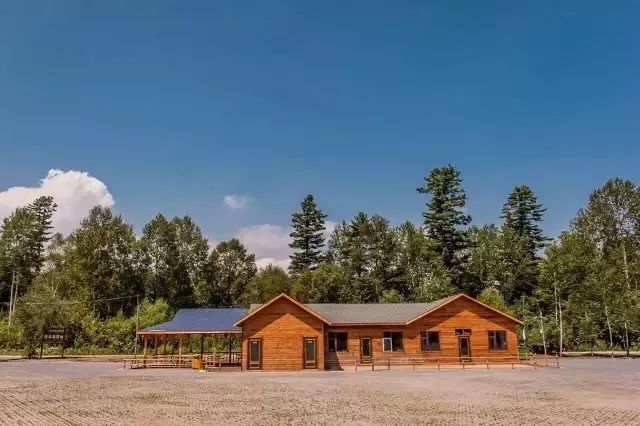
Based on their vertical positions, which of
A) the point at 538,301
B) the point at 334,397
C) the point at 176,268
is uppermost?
the point at 176,268

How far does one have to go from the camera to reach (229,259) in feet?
292

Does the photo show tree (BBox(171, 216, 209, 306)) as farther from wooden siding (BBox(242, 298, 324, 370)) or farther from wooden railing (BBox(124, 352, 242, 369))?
wooden siding (BBox(242, 298, 324, 370))

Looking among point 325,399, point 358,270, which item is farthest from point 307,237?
point 325,399

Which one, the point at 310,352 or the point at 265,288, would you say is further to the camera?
the point at 265,288

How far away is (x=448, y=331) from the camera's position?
146 ft

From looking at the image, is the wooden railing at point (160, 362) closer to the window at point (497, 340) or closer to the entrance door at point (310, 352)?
the entrance door at point (310, 352)

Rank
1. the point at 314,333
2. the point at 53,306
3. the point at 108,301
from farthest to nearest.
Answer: the point at 108,301
the point at 53,306
the point at 314,333

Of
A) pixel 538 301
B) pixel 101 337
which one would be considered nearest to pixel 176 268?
pixel 101 337

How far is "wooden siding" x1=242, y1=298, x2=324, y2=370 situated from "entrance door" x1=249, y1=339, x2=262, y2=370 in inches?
9.4

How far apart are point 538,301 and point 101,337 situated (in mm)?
52636

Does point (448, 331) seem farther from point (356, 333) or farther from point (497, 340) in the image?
point (356, 333)

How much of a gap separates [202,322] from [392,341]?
1552 centimetres

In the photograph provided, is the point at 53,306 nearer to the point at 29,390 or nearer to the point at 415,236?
the point at 29,390

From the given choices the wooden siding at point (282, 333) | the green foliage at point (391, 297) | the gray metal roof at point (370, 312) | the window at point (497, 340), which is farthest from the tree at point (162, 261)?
the window at point (497, 340)
